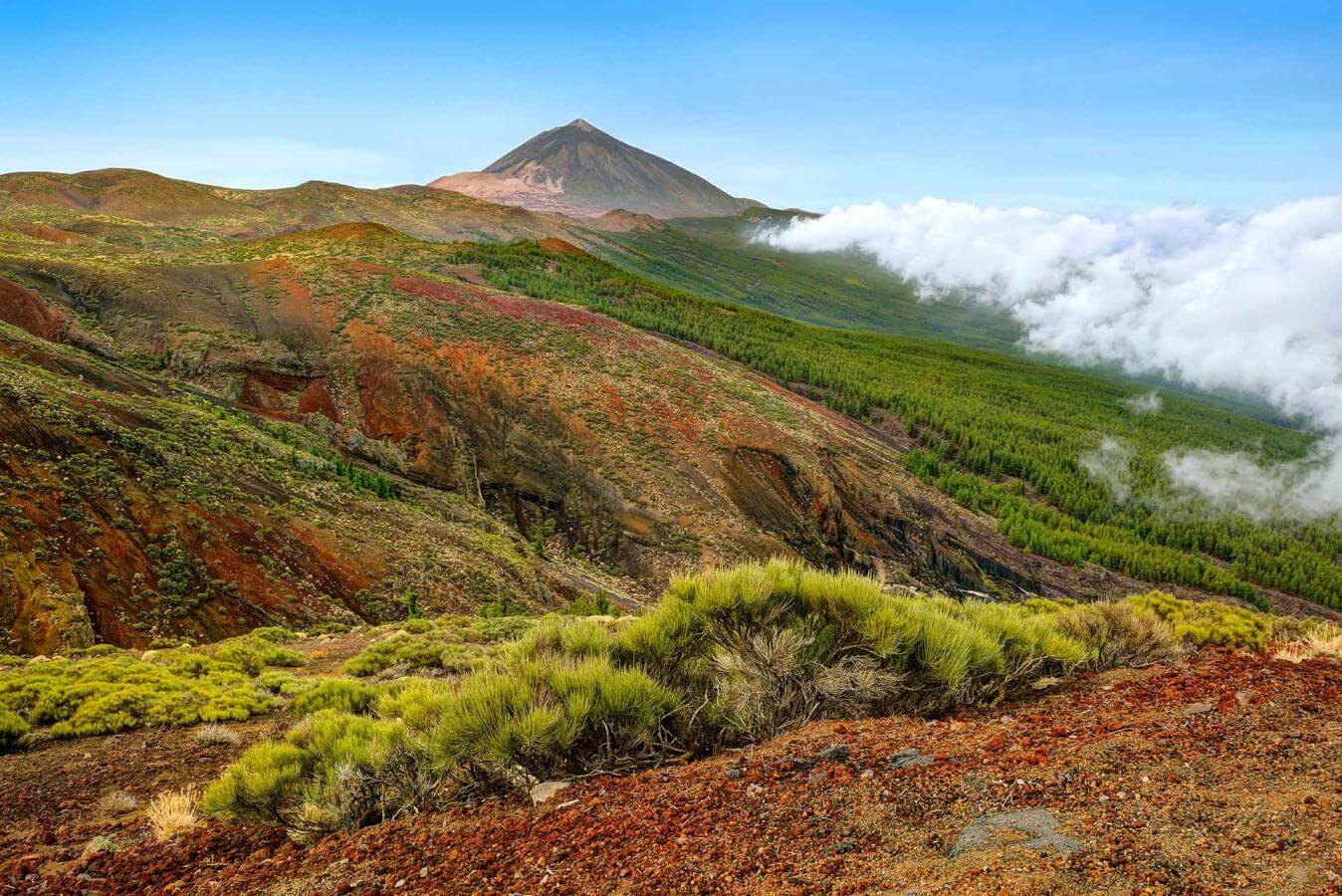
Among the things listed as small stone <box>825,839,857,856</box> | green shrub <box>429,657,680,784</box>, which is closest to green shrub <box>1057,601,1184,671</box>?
small stone <box>825,839,857,856</box>

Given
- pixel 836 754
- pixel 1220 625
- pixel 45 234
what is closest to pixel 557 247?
pixel 45 234

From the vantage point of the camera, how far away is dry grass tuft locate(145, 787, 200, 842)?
4.99 m

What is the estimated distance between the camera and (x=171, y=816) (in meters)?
5.09

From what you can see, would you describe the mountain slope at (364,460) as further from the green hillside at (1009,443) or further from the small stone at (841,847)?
the small stone at (841,847)

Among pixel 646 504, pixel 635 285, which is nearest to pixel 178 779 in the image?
pixel 646 504

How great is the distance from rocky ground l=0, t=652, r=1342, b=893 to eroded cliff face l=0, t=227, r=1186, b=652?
10.0 meters

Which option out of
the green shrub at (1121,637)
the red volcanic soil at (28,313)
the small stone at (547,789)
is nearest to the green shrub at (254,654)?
the small stone at (547,789)

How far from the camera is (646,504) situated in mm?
26219

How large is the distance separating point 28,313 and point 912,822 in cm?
3899

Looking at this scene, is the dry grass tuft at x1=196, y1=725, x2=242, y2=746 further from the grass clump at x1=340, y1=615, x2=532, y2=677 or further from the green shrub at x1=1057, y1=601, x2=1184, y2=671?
the green shrub at x1=1057, y1=601, x2=1184, y2=671

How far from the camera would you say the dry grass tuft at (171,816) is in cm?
499

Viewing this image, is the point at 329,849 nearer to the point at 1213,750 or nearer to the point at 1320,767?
the point at 1213,750

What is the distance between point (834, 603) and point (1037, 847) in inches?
132

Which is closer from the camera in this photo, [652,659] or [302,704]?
[652,659]
